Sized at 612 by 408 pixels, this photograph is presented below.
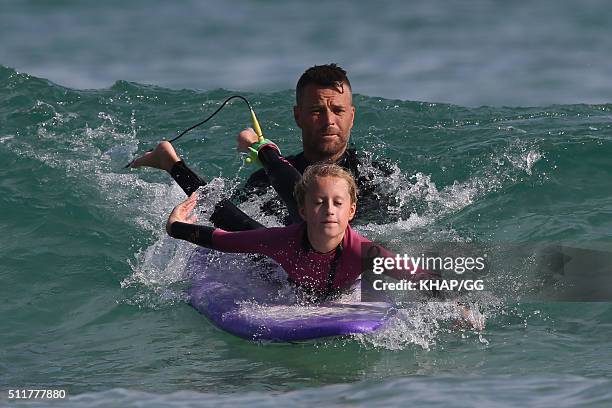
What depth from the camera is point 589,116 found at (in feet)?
33.3

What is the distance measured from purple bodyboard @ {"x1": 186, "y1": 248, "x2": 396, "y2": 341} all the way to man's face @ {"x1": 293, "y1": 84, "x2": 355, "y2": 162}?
3.10ft

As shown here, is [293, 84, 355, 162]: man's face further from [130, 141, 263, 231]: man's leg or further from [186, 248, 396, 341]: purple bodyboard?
[186, 248, 396, 341]: purple bodyboard

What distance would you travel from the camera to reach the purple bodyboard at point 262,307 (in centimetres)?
571

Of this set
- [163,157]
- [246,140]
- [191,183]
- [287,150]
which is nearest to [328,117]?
[246,140]

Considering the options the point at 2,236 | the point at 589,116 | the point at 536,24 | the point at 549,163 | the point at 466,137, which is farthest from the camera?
the point at 536,24

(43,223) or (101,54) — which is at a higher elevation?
(101,54)

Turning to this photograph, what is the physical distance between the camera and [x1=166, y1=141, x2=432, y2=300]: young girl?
5.75 m

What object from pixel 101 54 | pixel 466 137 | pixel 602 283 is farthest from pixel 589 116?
pixel 101 54

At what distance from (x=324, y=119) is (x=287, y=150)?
244 cm

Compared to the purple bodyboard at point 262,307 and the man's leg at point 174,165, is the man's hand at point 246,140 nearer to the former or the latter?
the man's leg at point 174,165

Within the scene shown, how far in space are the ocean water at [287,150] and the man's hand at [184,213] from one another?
0.44m

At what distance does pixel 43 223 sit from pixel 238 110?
2940mm

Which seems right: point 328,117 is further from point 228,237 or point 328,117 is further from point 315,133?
point 228,237

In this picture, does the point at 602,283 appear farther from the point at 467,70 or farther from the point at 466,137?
the point at 467,70
